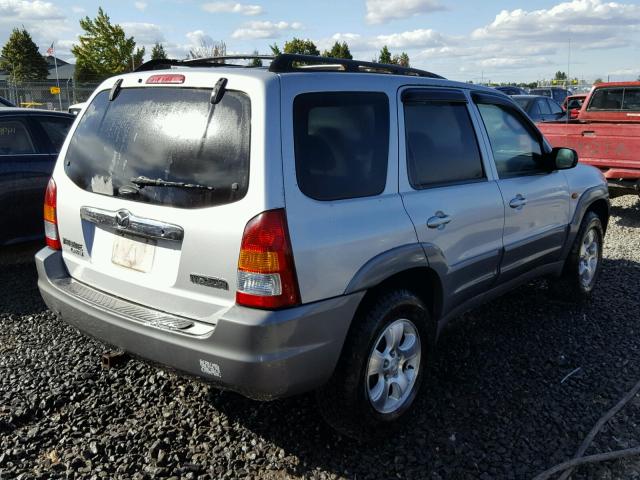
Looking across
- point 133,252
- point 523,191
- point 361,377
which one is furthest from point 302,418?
point 523,191

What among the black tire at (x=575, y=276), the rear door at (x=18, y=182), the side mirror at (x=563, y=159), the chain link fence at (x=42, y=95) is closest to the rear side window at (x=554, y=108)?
the black tire at (x=575, y=276)

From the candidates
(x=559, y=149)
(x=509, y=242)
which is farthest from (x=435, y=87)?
(x=559, y=149)

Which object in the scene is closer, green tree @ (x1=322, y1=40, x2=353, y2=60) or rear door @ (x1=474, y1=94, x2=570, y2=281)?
rear door @ (x1=474, y1=94, x2=570, y2=281)

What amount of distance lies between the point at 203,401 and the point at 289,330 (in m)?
1.20

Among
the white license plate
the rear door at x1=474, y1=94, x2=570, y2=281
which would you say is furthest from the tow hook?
the rear door at x1=474, y1=94, x2=570, y2=281

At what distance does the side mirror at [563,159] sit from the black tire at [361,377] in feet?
6.49

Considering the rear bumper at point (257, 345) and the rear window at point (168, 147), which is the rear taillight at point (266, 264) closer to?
the rear bumper at point (257, 345)

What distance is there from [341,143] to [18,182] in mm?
3960

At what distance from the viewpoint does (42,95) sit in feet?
90.5

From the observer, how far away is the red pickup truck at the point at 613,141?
7.83 m

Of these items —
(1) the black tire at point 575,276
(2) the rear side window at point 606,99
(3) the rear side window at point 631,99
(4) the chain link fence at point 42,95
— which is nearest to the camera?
(1) the black tire at point 575,276

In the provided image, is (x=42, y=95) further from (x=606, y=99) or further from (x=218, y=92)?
(x=218, y=92)

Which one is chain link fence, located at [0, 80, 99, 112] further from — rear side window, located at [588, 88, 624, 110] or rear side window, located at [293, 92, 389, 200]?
rear side window, located at [293, 92, 389, 200]

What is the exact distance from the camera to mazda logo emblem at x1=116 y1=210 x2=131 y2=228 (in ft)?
8.84
